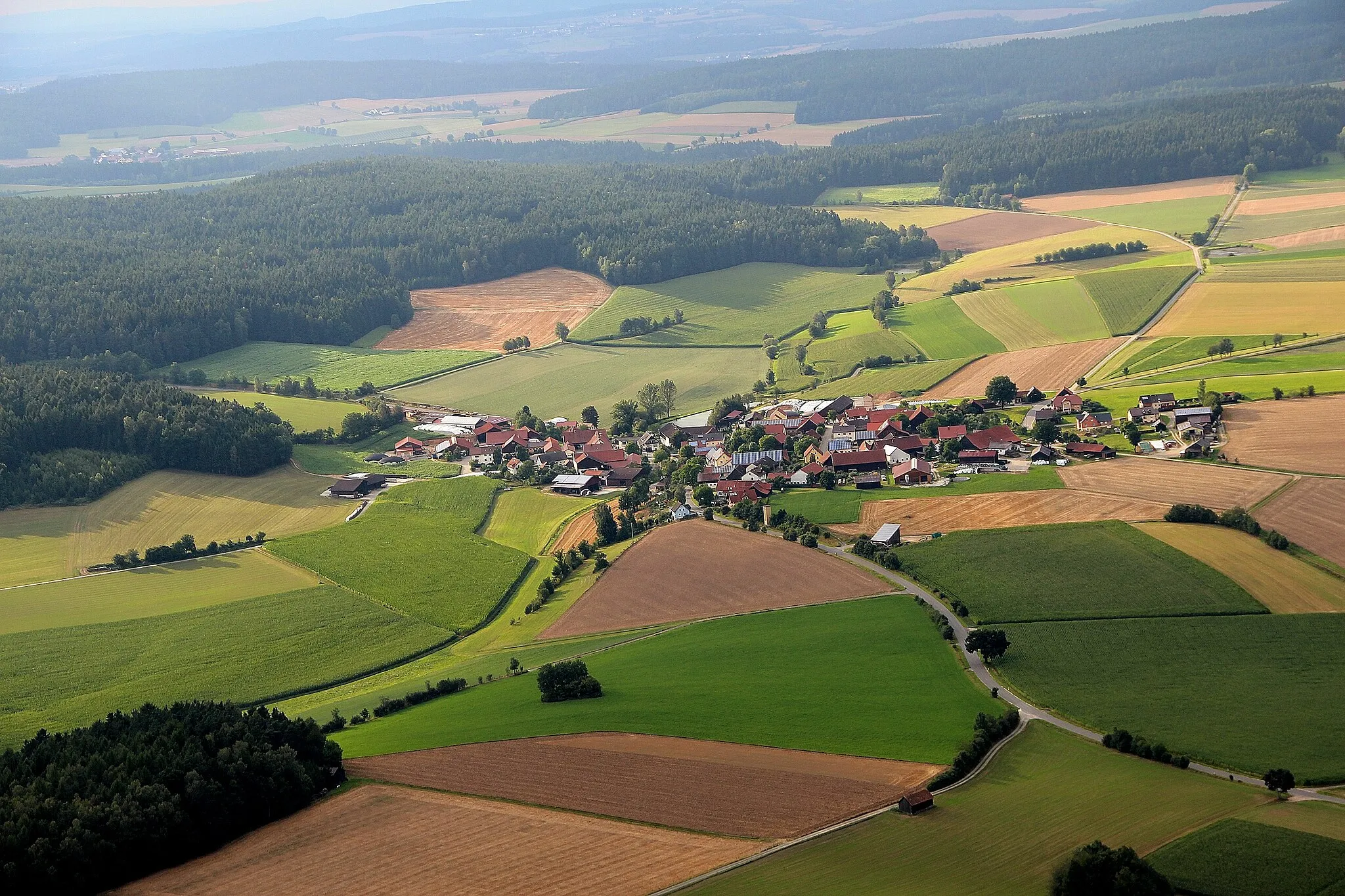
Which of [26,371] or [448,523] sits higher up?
[26,371]

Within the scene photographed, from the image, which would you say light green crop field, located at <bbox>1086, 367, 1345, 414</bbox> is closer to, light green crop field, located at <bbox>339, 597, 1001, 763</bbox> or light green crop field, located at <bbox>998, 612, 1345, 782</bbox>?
light green crop field, located at <bbox>998, 612, 1345, 782</bbox>

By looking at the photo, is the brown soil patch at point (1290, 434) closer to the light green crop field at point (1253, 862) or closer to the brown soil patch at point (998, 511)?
the brown soil patch at point (998, 511)

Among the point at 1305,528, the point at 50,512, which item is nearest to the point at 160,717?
the point at 50,512

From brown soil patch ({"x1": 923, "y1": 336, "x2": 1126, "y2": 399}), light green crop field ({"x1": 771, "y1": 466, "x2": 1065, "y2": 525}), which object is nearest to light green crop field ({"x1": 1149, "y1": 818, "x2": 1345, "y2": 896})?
light green crop field ({"x1": 771, "y1": 466, "x2": 1065, "y2": 525})

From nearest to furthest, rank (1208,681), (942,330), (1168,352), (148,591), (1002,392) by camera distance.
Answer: (1208,681) < (148,591) < (1002,392) < (1168,352) < (942,330)

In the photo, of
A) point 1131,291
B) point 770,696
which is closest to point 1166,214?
point 1131,291

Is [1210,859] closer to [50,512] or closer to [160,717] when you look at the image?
[160,717]

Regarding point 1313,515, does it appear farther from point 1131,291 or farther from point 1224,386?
point 1131,291
